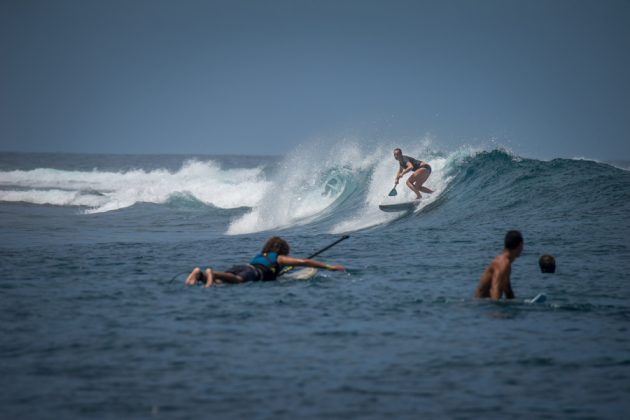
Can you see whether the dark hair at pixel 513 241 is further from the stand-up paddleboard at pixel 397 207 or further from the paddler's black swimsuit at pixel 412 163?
the paddler's black swimsuit at pixel 412 163

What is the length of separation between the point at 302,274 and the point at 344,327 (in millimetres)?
3408

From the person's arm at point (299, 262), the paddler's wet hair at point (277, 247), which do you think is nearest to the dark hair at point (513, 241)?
the person's arm at point (299, 262)

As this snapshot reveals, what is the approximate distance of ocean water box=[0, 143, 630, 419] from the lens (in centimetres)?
571

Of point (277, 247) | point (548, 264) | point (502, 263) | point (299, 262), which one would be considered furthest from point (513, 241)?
point (277, 247)

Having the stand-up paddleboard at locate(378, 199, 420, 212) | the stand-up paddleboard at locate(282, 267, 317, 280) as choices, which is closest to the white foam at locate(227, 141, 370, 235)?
the stand-up paddleboard at locate(378, 199, 420, 212)

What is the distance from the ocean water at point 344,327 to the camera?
5.71 meters

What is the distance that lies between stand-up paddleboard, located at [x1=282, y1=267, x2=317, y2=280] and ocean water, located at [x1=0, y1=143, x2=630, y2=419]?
8.3 inches

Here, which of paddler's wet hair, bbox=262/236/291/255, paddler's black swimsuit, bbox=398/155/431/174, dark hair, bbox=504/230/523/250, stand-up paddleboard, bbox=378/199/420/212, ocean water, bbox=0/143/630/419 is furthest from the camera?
paddler's black swimsuit, bbox=398/155/431/174

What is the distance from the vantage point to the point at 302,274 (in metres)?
11.3

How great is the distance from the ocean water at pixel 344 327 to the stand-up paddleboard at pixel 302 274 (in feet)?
0.69

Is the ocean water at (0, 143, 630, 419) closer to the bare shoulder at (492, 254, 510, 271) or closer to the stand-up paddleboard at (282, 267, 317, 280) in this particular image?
the stand-up paddleboard at (282, 267, 317, 280)

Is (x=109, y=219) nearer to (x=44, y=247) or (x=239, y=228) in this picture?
(x=239, y=228)

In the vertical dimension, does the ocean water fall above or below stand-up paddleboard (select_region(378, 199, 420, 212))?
below

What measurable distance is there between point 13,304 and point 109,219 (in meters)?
19.0
